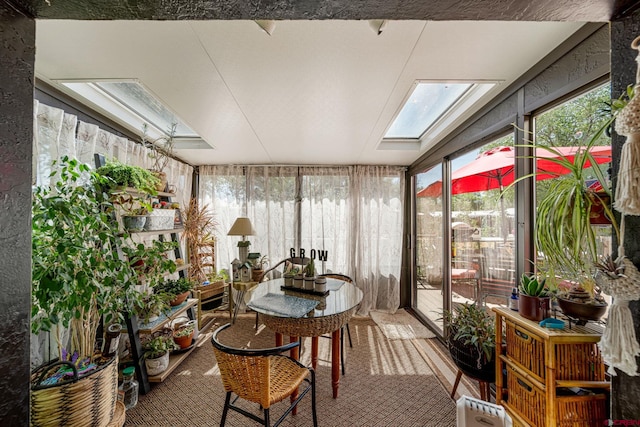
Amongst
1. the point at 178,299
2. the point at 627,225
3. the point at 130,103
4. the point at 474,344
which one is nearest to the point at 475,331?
the point at 474,344

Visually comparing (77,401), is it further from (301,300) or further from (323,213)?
(323,213)

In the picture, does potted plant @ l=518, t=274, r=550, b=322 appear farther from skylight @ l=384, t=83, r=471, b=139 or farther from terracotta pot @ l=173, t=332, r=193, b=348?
terracotta pot @ l=173, t=332, r=193, b=348

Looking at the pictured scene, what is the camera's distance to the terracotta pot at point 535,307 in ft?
4.34

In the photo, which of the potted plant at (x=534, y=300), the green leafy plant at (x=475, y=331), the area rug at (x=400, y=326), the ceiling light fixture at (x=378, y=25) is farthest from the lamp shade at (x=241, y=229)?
the potted plant at (x=534, y=300)

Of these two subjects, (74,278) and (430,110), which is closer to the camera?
(74,278)

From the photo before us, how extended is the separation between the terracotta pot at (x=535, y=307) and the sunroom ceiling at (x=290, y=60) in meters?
1.42

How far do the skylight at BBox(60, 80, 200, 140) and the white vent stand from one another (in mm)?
2507

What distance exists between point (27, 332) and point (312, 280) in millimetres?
1897

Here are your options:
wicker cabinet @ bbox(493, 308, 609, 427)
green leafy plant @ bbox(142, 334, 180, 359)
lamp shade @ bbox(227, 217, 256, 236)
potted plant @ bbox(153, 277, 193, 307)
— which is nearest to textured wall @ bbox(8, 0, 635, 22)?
wicker cabinet @ bbox(493, 308, 609, 427)

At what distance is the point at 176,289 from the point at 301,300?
1.47 m

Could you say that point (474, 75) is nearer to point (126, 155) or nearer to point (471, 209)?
point (471, 209)

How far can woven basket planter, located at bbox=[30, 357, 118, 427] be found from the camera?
131cm

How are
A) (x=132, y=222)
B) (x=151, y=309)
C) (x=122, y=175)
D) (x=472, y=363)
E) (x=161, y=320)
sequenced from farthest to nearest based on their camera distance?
(x=161, y=320) → (x=151, y=309) → (x=132, y=222) → (x=122, y=175) → (x=472, y=363)

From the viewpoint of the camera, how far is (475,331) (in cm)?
179
